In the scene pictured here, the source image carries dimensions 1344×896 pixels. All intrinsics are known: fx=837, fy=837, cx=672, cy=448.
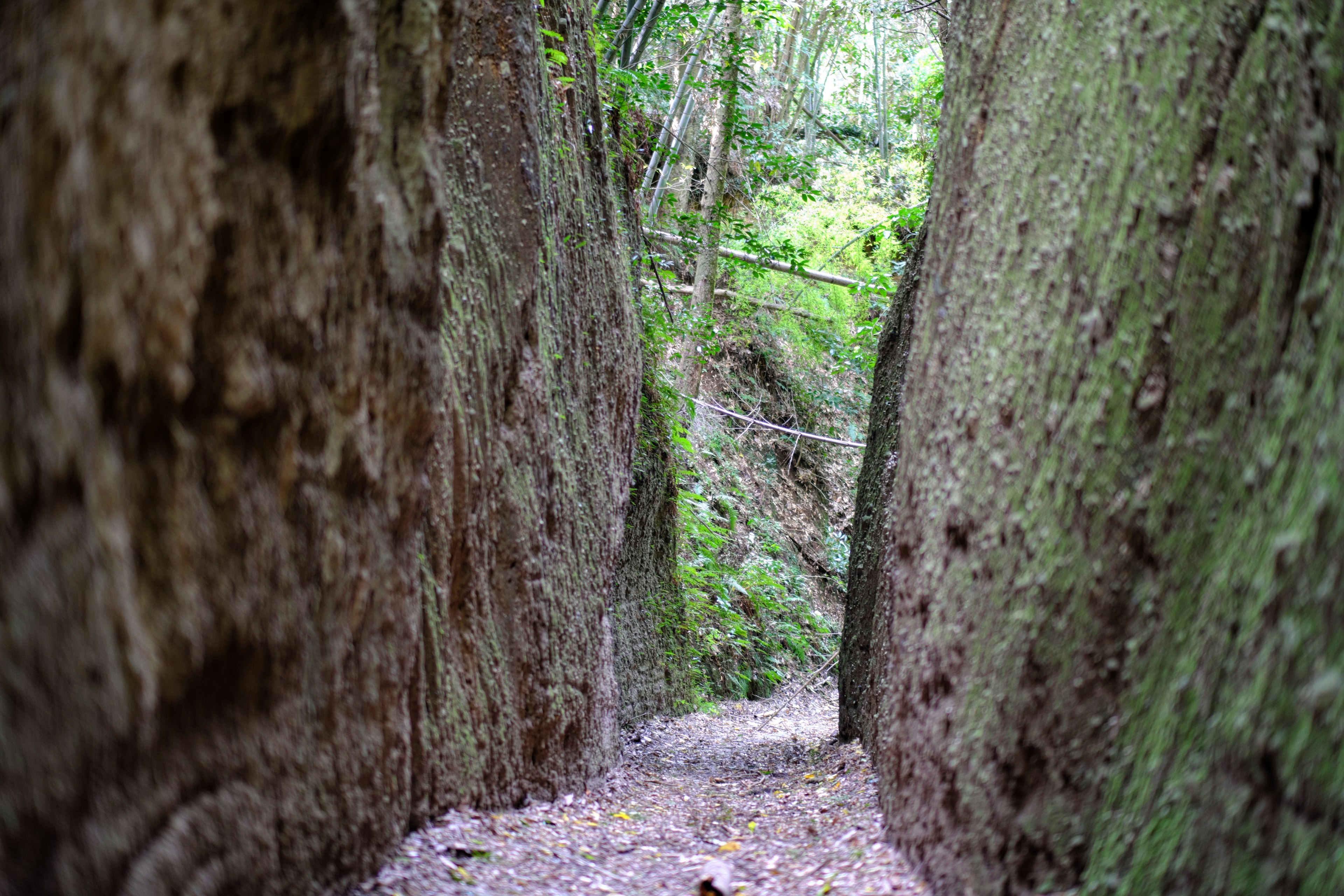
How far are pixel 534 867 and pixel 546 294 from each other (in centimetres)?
284

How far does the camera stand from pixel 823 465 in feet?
55.9

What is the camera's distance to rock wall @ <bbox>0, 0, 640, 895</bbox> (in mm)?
1308

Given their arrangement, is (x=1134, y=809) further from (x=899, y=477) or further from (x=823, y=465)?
(x=823, y=465)

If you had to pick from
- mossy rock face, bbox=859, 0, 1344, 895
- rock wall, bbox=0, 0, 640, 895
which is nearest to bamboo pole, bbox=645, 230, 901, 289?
mossy rock face, bbox=859, 0, 1344, 895

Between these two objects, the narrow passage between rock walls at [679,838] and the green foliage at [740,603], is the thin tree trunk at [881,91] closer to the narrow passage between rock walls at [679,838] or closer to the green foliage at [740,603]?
the green foliage at [740,603]

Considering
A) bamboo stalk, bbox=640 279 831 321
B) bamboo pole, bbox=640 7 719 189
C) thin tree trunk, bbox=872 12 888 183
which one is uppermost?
thin tree trunk, bbox=872 12 888 183

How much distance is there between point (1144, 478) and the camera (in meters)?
2.13

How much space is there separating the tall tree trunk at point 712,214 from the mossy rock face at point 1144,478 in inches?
319

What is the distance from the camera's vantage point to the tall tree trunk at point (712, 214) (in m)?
10.6

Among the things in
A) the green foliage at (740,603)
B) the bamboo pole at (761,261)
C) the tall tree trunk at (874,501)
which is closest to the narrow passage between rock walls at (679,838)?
the tall tree trunk at (874,501)

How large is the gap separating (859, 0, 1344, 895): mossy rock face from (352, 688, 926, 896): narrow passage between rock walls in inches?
23.5

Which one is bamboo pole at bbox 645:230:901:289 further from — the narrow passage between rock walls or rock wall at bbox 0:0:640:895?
rock wall at bbox 0:0:640:895

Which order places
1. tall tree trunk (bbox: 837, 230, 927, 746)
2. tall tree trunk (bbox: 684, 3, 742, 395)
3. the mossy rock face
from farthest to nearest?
1. tall tree trunk (bbox: 684, 3, 742, 395)
2. tall tree trunk (bbox: 837, 230, 927, 746)
3. the mossy rock face

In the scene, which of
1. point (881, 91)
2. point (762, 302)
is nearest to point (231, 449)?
point (762, 302)
